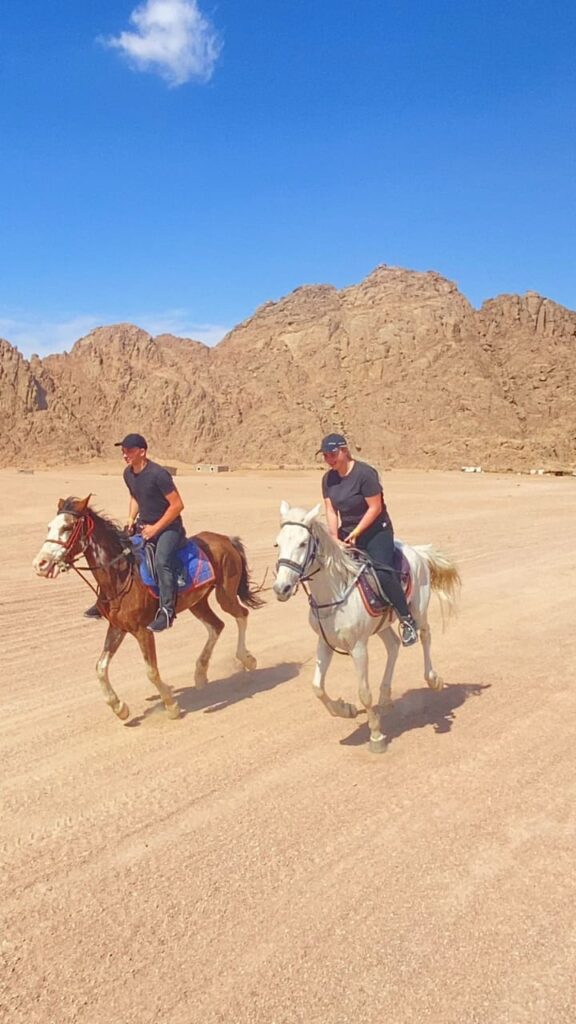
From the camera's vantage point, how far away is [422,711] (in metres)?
7.75

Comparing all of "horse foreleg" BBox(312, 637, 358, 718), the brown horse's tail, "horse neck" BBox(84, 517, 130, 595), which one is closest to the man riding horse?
"horse neck" BBox(84, 517, 130, 595)

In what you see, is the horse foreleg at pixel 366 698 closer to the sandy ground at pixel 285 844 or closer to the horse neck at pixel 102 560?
the sandy ground at pixel 285 844

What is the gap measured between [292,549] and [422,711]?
9.63 ft

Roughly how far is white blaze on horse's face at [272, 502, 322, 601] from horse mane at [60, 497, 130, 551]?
2.10 m

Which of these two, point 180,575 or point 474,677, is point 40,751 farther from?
point 474,677

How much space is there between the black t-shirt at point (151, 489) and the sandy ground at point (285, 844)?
2116 mm

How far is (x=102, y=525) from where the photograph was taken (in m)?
7.30

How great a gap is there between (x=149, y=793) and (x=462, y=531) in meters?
18.6

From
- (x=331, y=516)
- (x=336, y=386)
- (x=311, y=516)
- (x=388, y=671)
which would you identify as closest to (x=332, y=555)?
(x=311, y=516)

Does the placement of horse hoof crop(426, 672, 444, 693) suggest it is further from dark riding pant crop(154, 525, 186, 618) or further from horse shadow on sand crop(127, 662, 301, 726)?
dark riding pant crop(154, 525, 186, 618)

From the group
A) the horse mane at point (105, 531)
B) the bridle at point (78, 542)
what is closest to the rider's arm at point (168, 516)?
the horse mane at point (105, 531)

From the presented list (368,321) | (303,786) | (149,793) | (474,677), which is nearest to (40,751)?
(149,793)

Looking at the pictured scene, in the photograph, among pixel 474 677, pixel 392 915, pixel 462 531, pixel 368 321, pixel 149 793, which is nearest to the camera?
pixel 392 915

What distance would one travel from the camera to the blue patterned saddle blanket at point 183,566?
7512 mm
